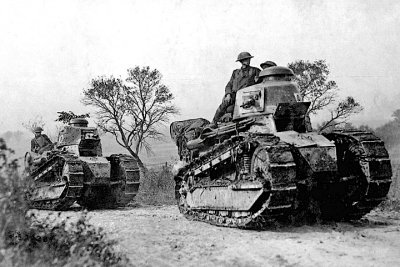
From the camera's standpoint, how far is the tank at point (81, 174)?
47.9ft

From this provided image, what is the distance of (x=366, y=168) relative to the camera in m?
9.52

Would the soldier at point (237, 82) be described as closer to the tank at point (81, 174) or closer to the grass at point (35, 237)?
the tank at point (81, 174)

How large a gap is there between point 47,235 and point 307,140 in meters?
5.14

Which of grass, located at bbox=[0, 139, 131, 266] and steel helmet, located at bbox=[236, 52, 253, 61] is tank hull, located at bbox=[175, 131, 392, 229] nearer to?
steel helmet, located at bbox=[236, 52, 253, 61]

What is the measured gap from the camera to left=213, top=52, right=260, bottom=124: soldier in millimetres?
12602

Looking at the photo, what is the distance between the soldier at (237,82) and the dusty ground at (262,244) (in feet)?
10.0

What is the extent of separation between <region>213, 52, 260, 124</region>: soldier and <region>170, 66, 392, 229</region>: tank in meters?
0.64

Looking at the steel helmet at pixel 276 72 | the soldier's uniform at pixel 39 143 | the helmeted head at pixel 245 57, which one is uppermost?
the helmeted head at pixel 245 57

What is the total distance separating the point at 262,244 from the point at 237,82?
556 cm

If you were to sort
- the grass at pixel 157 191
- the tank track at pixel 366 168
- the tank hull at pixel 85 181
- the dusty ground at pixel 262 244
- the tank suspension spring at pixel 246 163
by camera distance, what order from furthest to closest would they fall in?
1. the grass at pixel 157 191
2. the tank hull at pixel 85 181
3. the tank suspension spring at pixel 246 163
4. the tank track at pixel 366 168
5. the dusty ground at pixel 262 244

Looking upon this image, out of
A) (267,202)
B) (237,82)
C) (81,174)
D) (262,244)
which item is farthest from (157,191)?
(262,244)

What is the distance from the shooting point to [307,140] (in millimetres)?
9688

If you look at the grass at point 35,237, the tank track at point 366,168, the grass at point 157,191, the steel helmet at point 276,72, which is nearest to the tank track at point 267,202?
the tank track at point 366,168

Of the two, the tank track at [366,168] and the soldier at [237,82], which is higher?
the soldier at [237,82]
